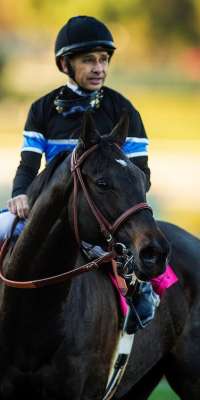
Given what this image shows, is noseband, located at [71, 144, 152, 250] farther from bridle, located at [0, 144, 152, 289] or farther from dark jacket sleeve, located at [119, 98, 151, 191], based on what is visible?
dark jacket sleeve, located at [119, 98, 151, 191]

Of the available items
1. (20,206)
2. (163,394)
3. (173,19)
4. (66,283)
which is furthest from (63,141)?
(173,19)

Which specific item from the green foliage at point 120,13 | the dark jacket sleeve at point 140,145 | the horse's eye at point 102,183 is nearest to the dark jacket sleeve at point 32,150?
the dark jacket sleeve at point 140,145

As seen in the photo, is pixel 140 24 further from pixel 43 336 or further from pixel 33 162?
pixel 43 336

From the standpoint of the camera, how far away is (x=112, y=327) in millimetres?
5738

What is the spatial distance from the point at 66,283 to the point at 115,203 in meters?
0.67

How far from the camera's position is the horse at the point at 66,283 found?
4.94 metres

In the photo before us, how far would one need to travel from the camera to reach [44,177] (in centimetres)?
536

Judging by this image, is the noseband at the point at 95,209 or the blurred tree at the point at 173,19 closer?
the noseband at the point at 95,209

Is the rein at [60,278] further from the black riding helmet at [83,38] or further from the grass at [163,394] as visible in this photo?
the grass at [163,394]

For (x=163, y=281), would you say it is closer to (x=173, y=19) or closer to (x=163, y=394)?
(x=163, y=394)

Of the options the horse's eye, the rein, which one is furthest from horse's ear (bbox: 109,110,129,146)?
the rein

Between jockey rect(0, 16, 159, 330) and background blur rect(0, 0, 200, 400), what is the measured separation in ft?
18.0

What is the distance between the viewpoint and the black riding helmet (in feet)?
19.3

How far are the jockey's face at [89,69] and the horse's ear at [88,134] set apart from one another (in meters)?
0.93
